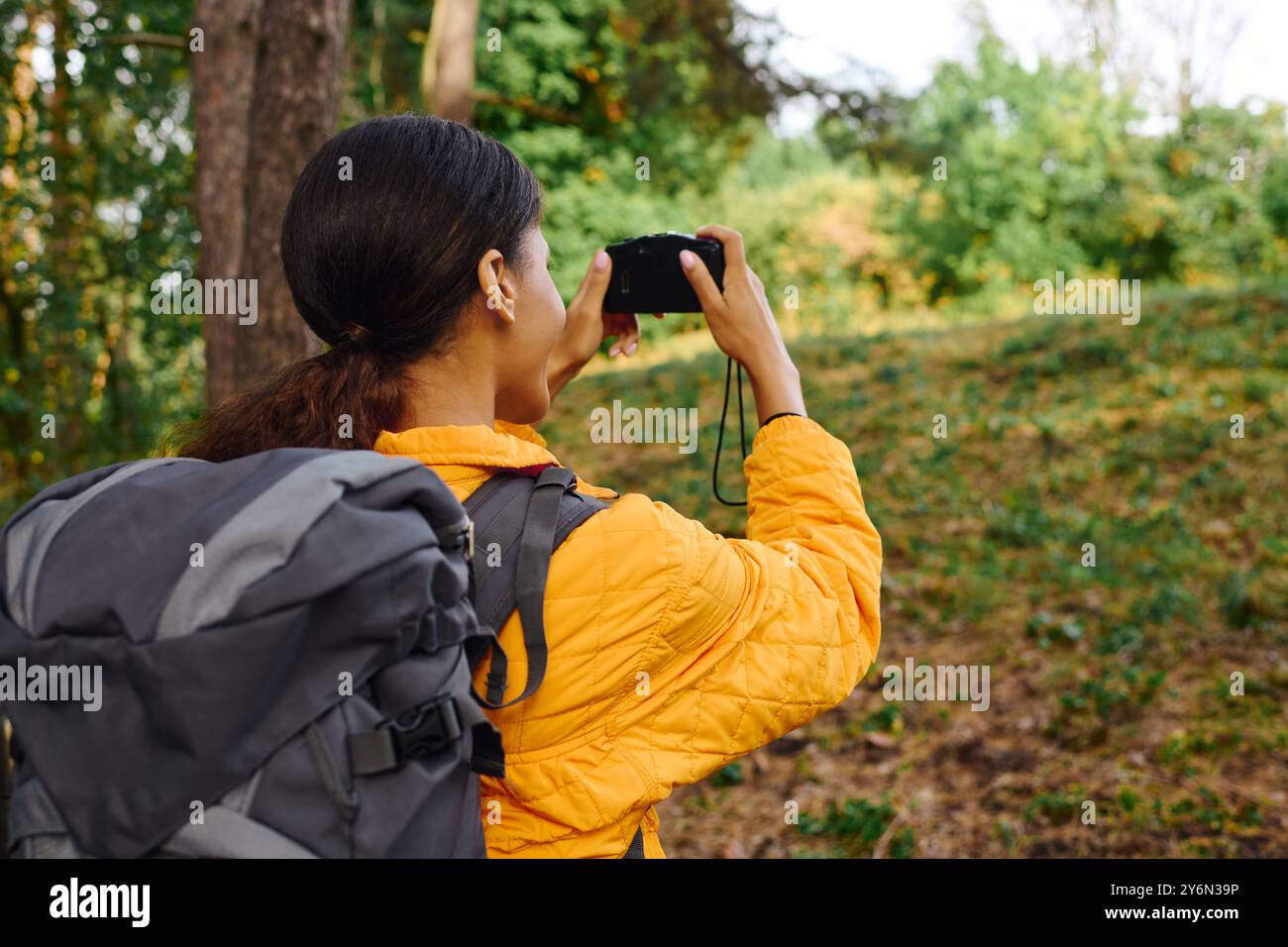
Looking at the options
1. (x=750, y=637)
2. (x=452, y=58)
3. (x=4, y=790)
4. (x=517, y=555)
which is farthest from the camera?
(x=452, y=58)

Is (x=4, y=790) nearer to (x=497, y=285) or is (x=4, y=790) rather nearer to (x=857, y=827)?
(x=497, y=285)

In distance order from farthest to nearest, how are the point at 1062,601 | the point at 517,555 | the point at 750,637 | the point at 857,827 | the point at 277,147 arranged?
1. the point at 1062,601
2. the point at 857,827
3. the point at 277,147
4. the point at 750,637
5. the point at 517,555

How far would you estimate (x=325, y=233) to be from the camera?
1398mm

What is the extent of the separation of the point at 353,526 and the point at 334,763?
0.81 feet

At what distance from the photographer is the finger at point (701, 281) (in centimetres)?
176

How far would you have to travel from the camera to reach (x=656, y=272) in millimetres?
1858

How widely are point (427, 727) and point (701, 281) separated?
35.9 inches

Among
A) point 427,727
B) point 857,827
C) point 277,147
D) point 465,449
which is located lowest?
point 857,827

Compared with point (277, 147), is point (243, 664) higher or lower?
lower

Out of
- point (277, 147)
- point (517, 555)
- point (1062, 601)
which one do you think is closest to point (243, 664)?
point (517, 555)

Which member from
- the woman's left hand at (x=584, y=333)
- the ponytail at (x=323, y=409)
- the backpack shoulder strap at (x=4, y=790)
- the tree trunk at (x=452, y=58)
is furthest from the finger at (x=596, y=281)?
the tree trunk at (x=452, y=58)

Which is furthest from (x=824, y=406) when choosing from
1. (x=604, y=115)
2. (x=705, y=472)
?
(x=604, y=115)

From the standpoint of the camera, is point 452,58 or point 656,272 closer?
point 656,272

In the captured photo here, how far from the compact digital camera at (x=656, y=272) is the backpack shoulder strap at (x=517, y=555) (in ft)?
1.89
